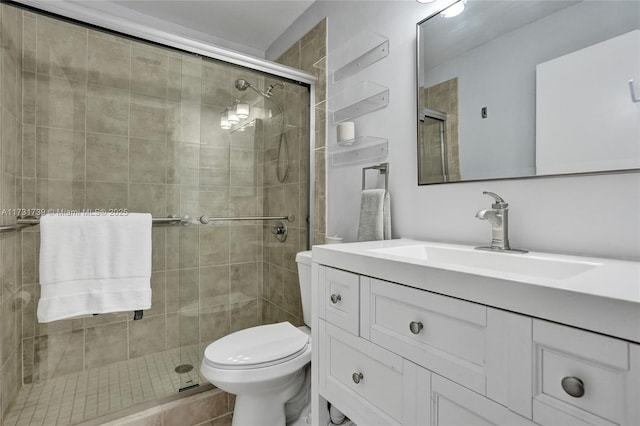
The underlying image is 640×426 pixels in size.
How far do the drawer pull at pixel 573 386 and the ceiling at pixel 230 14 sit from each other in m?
2.28

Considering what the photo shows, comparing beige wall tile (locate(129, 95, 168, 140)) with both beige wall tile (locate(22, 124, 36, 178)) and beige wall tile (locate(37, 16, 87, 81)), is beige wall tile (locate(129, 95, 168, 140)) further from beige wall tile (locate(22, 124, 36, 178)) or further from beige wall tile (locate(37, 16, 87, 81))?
beige wall tile (locate(22, 124, 36, 178))

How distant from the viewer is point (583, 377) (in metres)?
0.52

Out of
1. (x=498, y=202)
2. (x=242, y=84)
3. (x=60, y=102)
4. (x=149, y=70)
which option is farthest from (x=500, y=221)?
(x=60, y=102)

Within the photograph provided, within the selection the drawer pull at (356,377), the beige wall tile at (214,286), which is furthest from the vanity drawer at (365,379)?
the beige wall tile at (214,286)

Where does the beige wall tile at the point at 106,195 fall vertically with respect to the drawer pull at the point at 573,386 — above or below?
above

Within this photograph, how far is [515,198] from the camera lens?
1.03 meters

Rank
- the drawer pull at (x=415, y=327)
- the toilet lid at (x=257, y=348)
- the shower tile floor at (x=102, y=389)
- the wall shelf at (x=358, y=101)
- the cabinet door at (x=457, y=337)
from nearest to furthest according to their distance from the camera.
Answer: the cabinet door at (x=457, y=337)
the drawer pull at (x=415, y=327)
the toilet lid at (x=257, y=348)
the shower tile floor at (x=102, y=389)
the wall shelf at (x=358, y=101)

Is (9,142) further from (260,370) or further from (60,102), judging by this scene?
(260,370)

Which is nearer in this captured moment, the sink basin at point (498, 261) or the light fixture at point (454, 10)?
the sink basin at point (498, 261)

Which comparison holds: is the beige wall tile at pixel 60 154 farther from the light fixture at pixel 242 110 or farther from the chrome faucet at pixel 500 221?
the chrome faucet at pixel 500 221

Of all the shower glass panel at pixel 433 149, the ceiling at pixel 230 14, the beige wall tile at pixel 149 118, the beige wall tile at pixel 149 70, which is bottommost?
the shower glass panel at pixel 433 149

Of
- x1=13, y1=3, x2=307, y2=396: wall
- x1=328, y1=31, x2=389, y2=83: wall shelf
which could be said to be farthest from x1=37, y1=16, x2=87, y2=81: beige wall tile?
x1=328, y1=31, x2=389, y2=83: wall shelf

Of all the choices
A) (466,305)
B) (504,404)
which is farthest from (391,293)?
(504,404)

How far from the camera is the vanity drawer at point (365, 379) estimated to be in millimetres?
806
